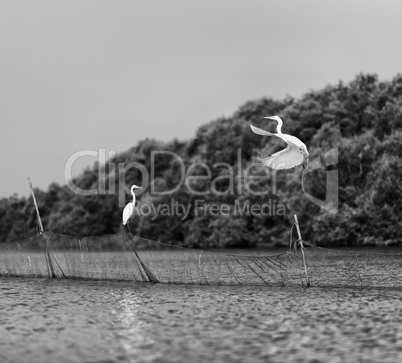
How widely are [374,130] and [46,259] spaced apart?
1652 inches

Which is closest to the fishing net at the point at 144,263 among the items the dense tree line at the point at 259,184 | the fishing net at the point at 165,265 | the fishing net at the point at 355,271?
the fishing net at the point at 165,265

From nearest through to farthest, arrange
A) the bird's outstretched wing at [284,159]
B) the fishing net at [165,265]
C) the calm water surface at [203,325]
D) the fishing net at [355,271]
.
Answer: the calm water surface at [203,325] < the fishing net at [165,265] < the fishing net at [355,271] < the bird's outstretched wing at [284,159]

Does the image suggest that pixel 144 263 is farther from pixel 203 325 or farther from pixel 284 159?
pixel 203 325

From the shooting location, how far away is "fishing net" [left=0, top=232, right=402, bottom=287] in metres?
25.7

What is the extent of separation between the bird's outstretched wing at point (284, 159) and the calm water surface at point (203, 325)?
4.60m

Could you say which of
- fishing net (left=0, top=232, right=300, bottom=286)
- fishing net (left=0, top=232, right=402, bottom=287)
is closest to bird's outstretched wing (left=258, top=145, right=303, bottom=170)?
fishing net (left=0, top=232, right=402, bottom=287)

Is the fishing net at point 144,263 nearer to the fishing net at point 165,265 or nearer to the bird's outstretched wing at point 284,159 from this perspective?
the fishing net at point 165,265

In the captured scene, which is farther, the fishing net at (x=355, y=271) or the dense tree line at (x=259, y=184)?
the dense tree line at (x=259, y=184)

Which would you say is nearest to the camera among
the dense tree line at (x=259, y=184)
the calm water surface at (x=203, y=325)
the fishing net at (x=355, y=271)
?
the calm water surface at (x=203, y=325)

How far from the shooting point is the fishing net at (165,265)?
25.7 metres

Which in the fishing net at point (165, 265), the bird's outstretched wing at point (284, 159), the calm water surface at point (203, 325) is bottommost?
the calm water surface at point (203, 325)

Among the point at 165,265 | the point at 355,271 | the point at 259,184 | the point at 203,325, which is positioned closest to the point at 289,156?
the point at 165,265

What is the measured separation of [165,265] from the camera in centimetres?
2797

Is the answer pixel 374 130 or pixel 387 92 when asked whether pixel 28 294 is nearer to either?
pixel 374 130
